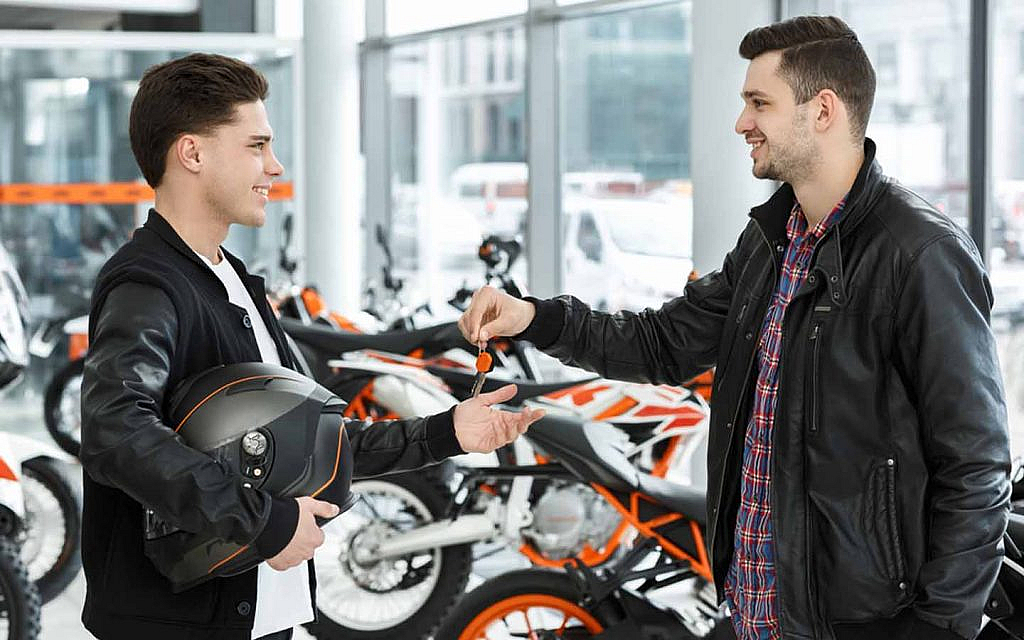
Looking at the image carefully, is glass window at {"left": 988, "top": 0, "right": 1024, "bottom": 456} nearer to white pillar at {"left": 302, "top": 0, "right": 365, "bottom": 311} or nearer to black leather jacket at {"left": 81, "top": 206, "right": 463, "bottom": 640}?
black leather jacket at {"left": 81, "top": 206, "right": 463, "bottom": 640}

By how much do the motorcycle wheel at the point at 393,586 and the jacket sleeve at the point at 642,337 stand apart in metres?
1.44

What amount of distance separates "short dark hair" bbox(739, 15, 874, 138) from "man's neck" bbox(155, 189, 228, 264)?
2.64 ft

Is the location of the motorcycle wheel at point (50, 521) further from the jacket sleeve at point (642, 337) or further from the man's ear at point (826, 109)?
the man's ear at point (826, 109)

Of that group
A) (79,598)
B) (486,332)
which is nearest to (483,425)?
(486,332)

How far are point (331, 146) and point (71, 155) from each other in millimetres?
1434

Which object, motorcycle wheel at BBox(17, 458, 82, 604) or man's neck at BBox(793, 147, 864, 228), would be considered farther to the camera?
motorcycle wheel at BBox(17, 458, 82, 604)

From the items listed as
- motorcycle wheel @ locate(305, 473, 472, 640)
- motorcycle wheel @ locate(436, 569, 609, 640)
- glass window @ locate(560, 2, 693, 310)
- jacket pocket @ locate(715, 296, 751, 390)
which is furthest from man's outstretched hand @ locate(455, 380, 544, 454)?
glass window @ locate(560, 2, 693, 310)

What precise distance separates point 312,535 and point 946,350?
807 millimetres

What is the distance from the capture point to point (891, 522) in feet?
6.01

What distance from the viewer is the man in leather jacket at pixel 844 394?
1781 mm

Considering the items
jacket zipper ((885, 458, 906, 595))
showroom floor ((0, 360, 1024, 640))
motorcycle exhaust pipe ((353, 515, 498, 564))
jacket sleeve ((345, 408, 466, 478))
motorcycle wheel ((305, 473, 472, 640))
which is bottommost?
showroom floor ((0, 360, 1024, 640))

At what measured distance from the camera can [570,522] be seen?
3432mm

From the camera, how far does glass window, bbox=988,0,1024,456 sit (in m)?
3.98

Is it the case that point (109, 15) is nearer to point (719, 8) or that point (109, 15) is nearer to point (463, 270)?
Answer: point (463, 270)
